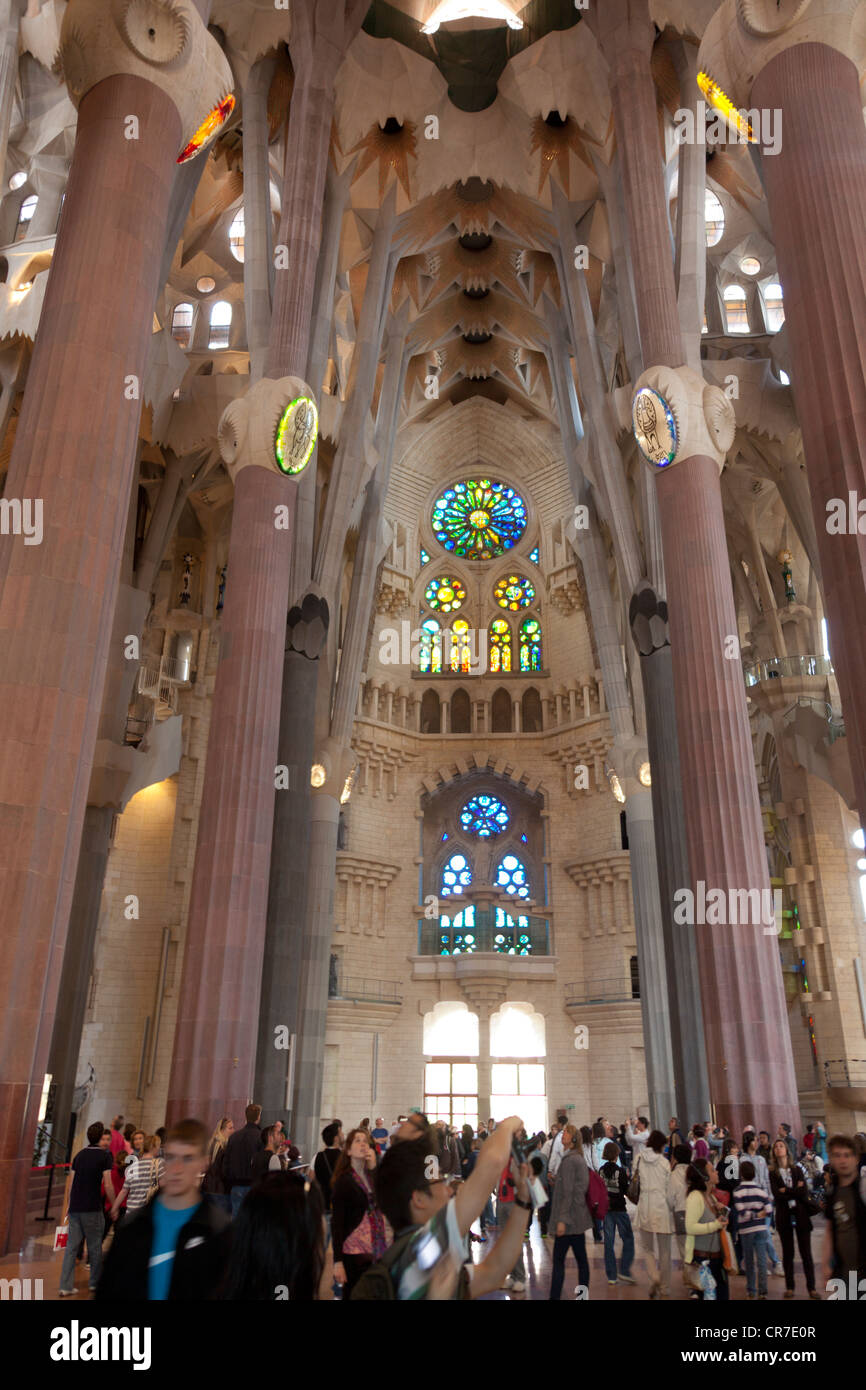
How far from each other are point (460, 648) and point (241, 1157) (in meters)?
25.8

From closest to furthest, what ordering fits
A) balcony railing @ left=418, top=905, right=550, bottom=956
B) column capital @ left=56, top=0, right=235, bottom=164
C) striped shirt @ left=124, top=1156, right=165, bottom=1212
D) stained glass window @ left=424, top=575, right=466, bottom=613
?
striped shirt @ left=124, top=1156, right=165, bottom=1212
column capital @ left=56, top=0, right=235, bottom=164
balcony railing @ left=418, top=905, right=550, bottom=956
stained glass window @ left=424, top=575, right=466, bottom=613

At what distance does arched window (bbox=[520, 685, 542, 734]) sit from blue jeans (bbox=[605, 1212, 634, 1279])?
2297cm

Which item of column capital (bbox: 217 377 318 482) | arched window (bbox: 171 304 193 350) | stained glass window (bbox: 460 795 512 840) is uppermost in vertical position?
arched window (bbox: 171 304 193 350)

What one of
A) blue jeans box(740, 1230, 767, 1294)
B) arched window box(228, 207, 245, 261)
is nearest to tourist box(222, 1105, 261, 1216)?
blue jeans box(740, 1230, 767, 1294)

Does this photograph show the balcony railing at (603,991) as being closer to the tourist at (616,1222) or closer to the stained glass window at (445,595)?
the stained glass window at (445,595)

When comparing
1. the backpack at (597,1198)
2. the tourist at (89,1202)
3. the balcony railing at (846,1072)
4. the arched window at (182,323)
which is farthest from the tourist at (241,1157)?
the arched window at (182,323)

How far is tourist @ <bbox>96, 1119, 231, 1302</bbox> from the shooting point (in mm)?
2633

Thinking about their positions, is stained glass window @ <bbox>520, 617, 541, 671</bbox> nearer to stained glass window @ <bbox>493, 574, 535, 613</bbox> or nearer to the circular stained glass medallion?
stained glass window @ <bbox>493, 574, 535, 613</bbox>

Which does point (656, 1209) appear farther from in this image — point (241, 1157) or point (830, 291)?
point (830, 291)

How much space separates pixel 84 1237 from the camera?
6.86 meters

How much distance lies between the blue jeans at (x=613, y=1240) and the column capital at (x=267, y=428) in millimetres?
11294

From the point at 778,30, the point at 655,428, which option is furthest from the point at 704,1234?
the point at 655,428

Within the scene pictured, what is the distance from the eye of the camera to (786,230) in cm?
870

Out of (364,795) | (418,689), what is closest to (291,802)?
(364,795)
